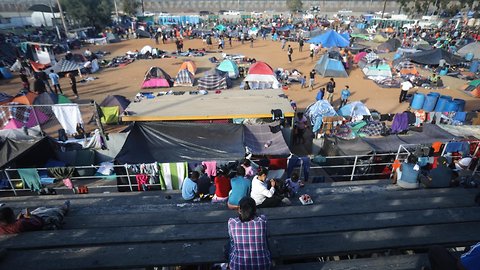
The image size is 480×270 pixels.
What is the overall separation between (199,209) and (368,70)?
885 inches

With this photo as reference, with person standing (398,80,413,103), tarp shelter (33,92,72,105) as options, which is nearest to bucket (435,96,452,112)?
person standing (398,80,413,103)

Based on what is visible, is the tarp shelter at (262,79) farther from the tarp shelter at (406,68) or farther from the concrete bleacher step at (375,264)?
the concrete bleacher step at (375,264)

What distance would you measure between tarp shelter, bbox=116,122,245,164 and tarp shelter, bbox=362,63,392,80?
17.8m

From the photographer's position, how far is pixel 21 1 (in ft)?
251

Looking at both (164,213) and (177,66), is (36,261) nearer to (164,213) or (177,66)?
→ (164,213)

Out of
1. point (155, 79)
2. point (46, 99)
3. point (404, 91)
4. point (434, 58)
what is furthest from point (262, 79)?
point (434, 58)

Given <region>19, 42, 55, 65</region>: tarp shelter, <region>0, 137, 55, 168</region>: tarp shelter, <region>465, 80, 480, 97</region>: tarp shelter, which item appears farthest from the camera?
<region>19, 42, 55, 65</region>: tarp shelter

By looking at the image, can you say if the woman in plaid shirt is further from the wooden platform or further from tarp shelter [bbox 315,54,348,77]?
tarp shelter [bbox 315,54,348,77]

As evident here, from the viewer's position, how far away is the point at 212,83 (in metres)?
19.6

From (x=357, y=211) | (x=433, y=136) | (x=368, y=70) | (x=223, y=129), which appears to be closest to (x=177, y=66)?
(x=368, y=70)

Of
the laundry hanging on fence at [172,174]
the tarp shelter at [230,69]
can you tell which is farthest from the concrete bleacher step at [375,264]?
the tarp shelter at [230,69]

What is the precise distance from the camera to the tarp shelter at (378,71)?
2331 cm

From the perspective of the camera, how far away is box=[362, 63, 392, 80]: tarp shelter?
2331 centimetres

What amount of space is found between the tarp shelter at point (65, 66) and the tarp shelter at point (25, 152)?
1655 cm
